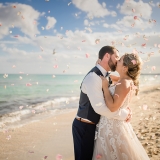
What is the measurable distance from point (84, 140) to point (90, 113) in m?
0.49

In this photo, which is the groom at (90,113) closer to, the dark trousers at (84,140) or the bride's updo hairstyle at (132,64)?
the dark trousers at (84,140)

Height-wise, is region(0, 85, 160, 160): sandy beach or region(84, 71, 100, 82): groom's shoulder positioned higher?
region(84, 71, 100, 82): groom's shoulder

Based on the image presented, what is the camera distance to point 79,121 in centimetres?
331

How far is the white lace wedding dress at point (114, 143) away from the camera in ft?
10.6

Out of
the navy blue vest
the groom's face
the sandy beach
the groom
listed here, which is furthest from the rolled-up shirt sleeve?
the sandy beach

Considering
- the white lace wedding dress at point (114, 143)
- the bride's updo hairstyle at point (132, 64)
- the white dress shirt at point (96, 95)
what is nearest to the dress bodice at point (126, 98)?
the white lace wedding dress at point (114, 143)

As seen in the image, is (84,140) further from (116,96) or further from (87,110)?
(116,96)

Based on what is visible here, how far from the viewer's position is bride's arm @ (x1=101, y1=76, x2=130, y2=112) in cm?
304

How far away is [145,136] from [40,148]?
12.8 feet

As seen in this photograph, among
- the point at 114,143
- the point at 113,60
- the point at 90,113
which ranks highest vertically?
the point at 113,60

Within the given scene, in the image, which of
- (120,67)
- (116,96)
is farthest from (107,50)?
(116,96)

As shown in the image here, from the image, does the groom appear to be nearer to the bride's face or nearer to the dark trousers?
the dark trousers

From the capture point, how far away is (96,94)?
303 cm

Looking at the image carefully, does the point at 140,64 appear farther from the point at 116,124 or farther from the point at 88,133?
the point at 88,133
